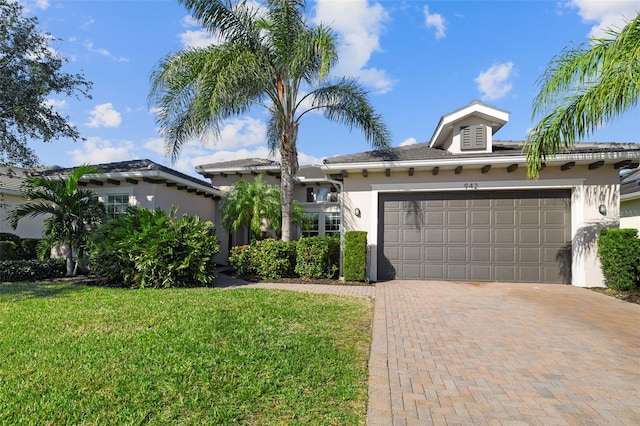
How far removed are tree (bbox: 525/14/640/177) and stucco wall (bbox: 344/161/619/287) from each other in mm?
1336

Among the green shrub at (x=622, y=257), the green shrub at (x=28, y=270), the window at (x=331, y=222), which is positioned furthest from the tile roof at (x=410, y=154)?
the green shrub at (x=28, y=270)

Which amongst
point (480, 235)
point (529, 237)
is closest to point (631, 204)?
point (529, 237)

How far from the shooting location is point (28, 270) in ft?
31.3

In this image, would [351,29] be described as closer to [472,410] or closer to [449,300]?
[449,300]

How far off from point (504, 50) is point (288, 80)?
21.6 ft

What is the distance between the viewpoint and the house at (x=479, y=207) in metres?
9.10

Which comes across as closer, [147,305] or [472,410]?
[472,410]

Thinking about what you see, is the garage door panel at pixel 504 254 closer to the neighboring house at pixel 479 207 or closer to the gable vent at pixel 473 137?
the neighboring house at pixel 479 207

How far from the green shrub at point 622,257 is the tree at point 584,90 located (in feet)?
8.65

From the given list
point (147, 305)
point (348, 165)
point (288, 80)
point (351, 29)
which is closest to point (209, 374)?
point (147, 305)

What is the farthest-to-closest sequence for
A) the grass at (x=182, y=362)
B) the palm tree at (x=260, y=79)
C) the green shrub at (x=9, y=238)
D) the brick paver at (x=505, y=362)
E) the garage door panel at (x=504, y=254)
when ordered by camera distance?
the green shrub at (x=9, y=238)
the garage door panel at (x=504, y=254)
the palm tree at (x=260, y=79)
the brick paver at (x=505, y=362)
the grass at (x=182, y=362)

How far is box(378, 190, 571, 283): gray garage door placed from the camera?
31.0ft

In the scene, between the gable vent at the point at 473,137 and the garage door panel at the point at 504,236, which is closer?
the garage door panel at the point at 504,236

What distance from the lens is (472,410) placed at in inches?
116
